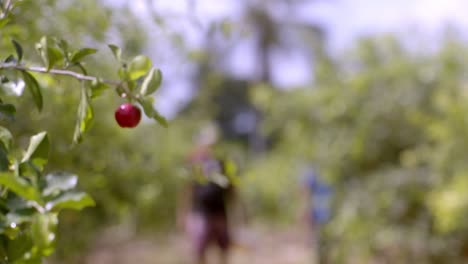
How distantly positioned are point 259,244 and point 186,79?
8474mm

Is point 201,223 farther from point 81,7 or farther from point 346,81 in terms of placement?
point 81,7

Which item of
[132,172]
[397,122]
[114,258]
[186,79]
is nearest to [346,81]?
[397,122]

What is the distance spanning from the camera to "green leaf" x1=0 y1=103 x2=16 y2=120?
128 cm

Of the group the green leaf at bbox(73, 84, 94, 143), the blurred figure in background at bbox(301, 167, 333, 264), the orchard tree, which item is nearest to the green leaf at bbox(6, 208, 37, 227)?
the orchard tree

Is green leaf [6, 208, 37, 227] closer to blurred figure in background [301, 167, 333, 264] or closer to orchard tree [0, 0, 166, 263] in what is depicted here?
orchard tree [0, 0, 166, 263]

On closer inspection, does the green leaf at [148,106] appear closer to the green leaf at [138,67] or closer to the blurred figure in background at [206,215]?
the green leaf at [138,67]

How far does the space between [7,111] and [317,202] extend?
586cm

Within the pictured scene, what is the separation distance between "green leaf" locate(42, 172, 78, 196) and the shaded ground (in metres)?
8.23

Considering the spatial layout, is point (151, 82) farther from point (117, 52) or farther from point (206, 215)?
point (206, 215)

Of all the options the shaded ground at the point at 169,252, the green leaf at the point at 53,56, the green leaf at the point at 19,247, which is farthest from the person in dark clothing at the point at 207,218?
the green leaf at the point at 19,247

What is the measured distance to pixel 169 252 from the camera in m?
11.5

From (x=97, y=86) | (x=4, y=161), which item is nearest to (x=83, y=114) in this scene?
(x=97, y=86)

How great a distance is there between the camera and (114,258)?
35.8ft

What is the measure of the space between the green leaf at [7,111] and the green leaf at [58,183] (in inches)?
10.4
